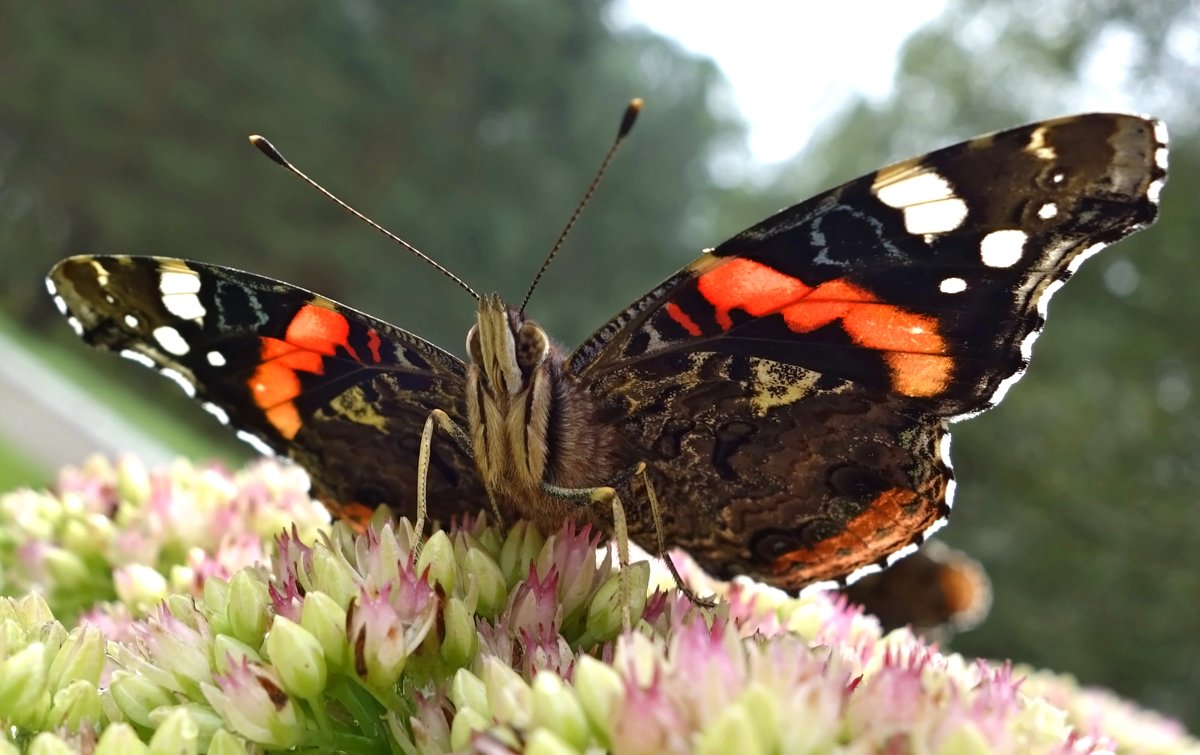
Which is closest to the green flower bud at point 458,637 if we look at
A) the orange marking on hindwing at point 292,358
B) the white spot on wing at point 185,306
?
the orange marking on hindwing at point 292,358

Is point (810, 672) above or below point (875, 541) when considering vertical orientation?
below

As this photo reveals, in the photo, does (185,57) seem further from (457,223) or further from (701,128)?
(701,128)

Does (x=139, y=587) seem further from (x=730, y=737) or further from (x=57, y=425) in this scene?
(x=57, y=425)

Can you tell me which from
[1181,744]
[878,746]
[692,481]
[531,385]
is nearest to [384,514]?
[531,385]

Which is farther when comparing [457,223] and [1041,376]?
[457,223]

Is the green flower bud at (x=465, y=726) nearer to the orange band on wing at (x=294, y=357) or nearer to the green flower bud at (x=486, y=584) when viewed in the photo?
the green flower bud at (x=486, y=584)

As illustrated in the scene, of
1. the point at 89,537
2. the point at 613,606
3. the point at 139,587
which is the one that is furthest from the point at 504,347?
the point at 89,537
